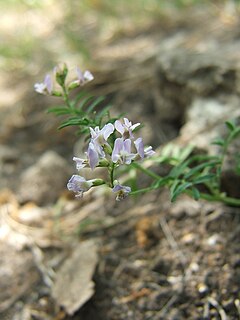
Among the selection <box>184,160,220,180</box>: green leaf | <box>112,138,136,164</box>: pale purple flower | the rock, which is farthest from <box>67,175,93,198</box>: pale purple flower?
the rock

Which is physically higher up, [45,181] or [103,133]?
[103,133]

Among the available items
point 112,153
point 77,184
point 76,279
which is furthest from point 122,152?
point 76,279

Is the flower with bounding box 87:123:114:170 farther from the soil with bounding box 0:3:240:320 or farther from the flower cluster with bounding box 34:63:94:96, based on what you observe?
the soil with bounding box 0:3:240:320

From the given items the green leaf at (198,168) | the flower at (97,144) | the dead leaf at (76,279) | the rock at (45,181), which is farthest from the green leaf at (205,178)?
the rock at (45,181)

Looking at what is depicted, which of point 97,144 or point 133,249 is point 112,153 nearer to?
point 97,144

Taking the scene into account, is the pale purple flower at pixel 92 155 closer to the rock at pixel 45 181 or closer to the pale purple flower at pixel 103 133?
the pale purple flower at pixel 103 133

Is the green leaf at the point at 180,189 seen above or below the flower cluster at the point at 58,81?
below

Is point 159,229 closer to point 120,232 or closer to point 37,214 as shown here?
point 120,232

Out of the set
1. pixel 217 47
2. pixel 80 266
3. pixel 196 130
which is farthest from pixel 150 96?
pixel 80 266
